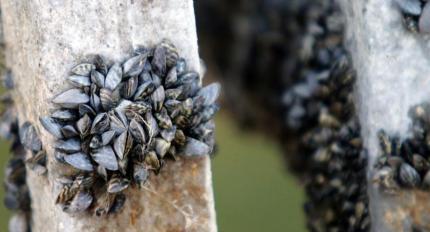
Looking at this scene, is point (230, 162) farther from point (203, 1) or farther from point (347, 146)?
point (347, 146)

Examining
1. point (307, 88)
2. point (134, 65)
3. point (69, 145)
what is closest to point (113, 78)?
point (134, 65)

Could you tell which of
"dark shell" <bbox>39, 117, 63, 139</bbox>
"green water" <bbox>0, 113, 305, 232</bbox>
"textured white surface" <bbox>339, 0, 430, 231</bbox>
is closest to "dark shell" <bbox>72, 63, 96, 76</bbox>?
"dark shell" <bbox>39, 117, 63, 139</bbox>

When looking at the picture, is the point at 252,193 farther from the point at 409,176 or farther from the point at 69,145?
the point at 69,145

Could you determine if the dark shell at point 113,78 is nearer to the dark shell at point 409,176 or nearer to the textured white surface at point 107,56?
the textured white surface at point 107,56

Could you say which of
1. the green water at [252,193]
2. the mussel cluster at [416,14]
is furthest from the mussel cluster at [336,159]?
the green water at [252,193]

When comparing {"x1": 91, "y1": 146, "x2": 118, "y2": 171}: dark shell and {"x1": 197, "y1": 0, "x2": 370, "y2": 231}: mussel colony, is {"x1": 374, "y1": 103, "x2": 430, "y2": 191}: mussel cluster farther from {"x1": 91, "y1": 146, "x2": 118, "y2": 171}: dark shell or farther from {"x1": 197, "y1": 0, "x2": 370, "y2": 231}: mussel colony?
{"x1": 91, "y1": 146, "x2": 118, "y2": 171}: dark shell

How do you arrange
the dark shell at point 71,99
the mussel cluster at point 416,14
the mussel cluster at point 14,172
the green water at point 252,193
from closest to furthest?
the dark shell at point 71,99
the mussel cluster at point 416,14
the mussel cluster at point 14,172
the green water at point 252,193
